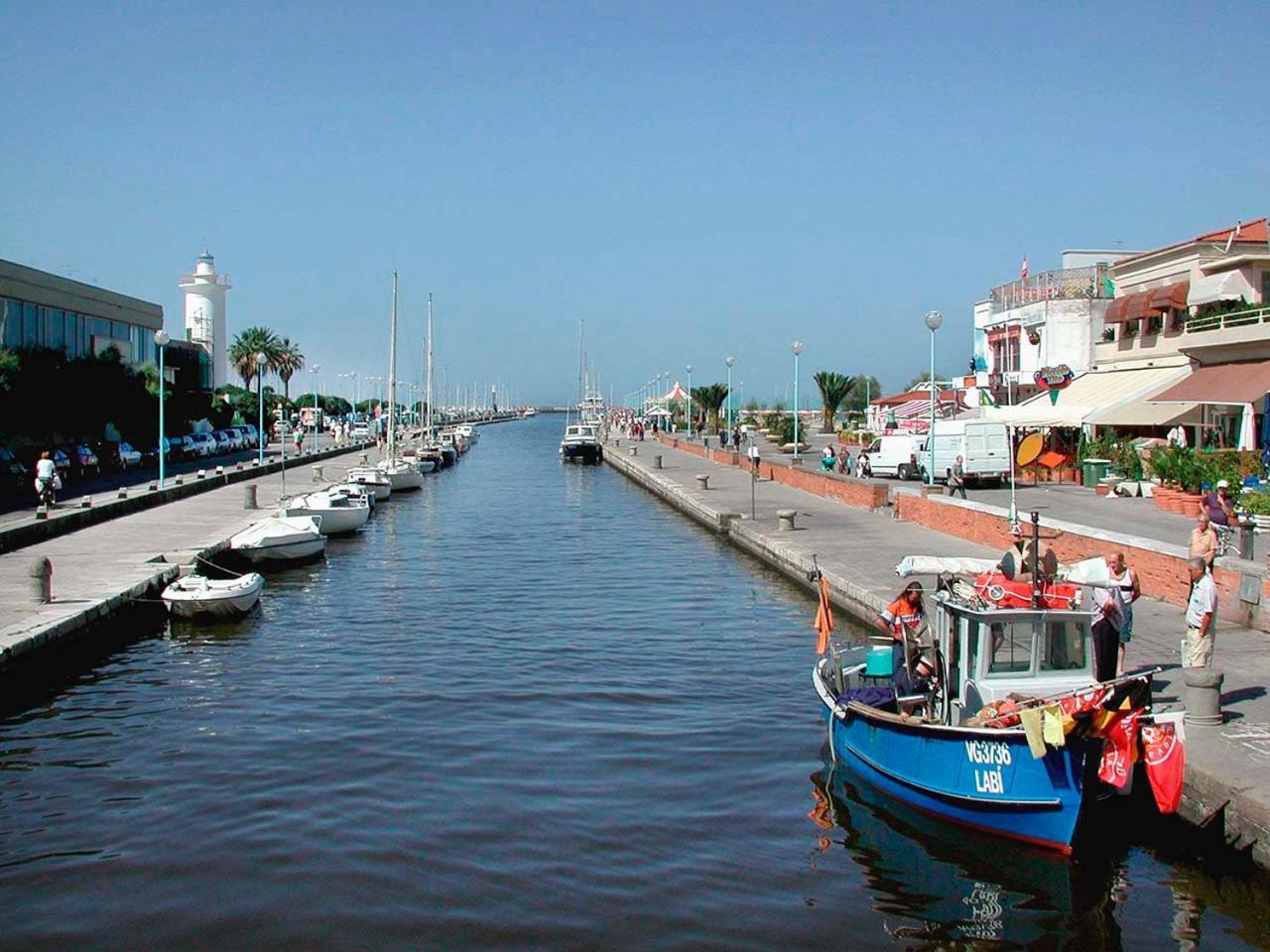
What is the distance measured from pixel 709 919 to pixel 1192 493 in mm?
24718

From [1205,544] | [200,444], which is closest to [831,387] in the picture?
[200,444]

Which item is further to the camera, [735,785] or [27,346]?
[27,346]

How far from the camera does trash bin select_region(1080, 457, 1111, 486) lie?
4097 cm

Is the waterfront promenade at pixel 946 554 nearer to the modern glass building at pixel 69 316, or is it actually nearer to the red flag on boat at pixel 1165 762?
the red flag on boat at pixel 1165 762

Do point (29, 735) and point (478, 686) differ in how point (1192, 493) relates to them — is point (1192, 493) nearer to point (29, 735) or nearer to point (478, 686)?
point (478, 686)

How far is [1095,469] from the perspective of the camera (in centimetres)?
4097

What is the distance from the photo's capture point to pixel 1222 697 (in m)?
14.3

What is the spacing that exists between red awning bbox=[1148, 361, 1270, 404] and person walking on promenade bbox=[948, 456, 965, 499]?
6317 mm

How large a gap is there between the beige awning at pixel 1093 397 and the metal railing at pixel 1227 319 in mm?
2220

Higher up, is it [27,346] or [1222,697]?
[27,346]

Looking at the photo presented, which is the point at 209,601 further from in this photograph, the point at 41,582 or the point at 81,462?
the point at 81,462

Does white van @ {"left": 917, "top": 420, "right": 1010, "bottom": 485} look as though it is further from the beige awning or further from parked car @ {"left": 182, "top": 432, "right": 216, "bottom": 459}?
parked car @ {"left": 182, "top": 432, "right": 216, "bottom": 459}

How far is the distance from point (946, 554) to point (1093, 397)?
21.4 m

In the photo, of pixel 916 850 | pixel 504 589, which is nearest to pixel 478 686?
pixel 916 850
